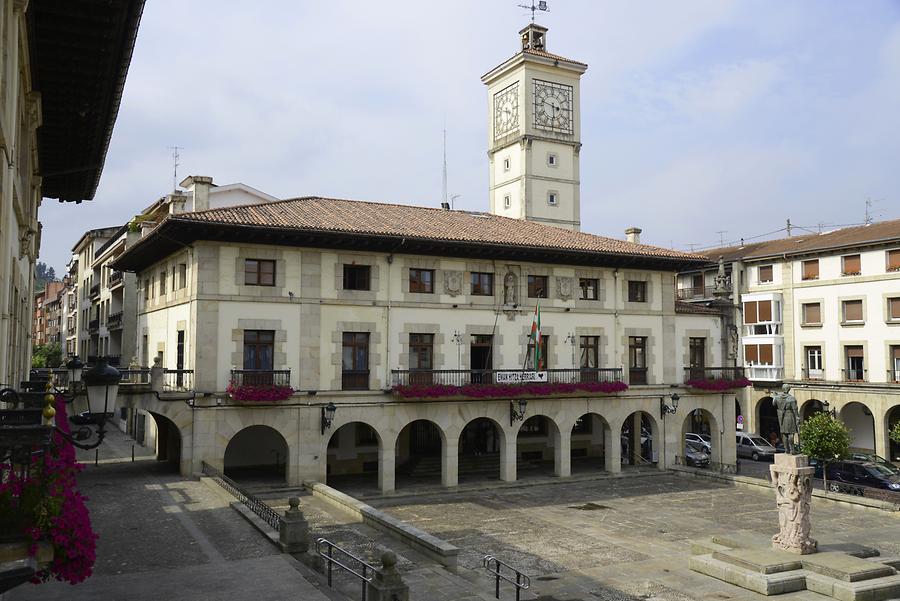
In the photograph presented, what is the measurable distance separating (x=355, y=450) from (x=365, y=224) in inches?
390

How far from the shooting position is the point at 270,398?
25.8 meters

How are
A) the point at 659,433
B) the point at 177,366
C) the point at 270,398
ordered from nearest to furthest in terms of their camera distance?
the point at 270,398
the point at 177,366
the point at 659,433

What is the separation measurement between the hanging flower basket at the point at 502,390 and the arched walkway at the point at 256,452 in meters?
6.19

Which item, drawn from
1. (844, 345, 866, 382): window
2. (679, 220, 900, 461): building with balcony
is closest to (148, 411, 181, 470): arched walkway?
(679, 220, 900, 461): building with balcony

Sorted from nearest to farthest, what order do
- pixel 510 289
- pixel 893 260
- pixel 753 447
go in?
pixel 510 289
pixel 893 260
pixel 753 447

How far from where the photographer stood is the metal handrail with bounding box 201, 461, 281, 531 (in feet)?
53.5

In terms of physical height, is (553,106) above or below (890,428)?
above

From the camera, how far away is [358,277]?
28.9 meters

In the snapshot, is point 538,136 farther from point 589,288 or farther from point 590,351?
point 590,351

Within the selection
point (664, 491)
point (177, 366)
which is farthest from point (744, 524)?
point (177, 366)

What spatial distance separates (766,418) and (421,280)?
32.6 metres

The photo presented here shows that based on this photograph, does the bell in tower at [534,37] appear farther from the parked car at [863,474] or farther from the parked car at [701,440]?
the parked car at [863,474]

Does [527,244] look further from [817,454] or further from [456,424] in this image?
[817,454]

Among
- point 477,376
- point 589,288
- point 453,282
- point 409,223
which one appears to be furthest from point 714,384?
point 409,223
